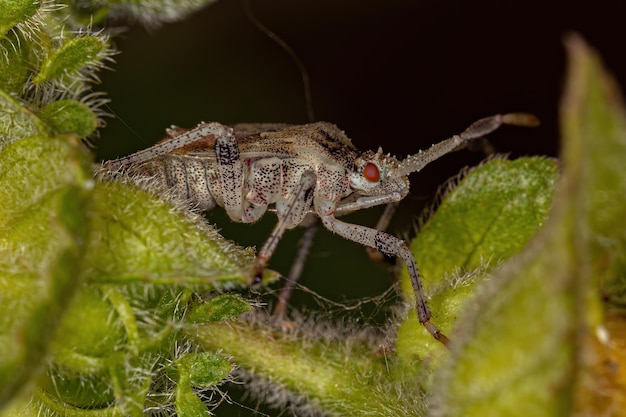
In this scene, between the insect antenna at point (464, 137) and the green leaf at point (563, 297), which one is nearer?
the green leaf at point (563, 297)

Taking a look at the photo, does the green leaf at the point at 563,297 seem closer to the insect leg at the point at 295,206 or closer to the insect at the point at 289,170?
the insect leg at the point at 295,206

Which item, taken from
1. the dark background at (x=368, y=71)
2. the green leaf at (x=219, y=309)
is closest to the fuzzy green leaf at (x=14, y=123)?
the green leaf at (x=219, y=309)

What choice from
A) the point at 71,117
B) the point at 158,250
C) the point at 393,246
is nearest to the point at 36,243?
the point at 158,250

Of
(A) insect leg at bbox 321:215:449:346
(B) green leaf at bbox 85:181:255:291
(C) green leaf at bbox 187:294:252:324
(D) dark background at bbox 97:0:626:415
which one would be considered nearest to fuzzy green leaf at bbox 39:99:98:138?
(B) green leaf at bbox 85:181:255:291

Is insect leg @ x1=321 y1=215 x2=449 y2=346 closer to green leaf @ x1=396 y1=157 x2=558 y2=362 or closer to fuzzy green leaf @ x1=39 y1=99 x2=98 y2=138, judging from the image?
green leaf @ x1=396 y1=157 x2=558 y2=362

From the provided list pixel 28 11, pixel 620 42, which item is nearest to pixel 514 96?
pixel 620 42

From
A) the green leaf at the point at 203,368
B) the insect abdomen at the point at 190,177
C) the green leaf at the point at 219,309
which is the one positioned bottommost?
the insect abdomen at the point at 190,177

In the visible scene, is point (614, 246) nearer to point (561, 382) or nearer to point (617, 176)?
point (617, 176)

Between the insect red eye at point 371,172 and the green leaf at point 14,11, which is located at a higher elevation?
the green leaf at point 14,11
